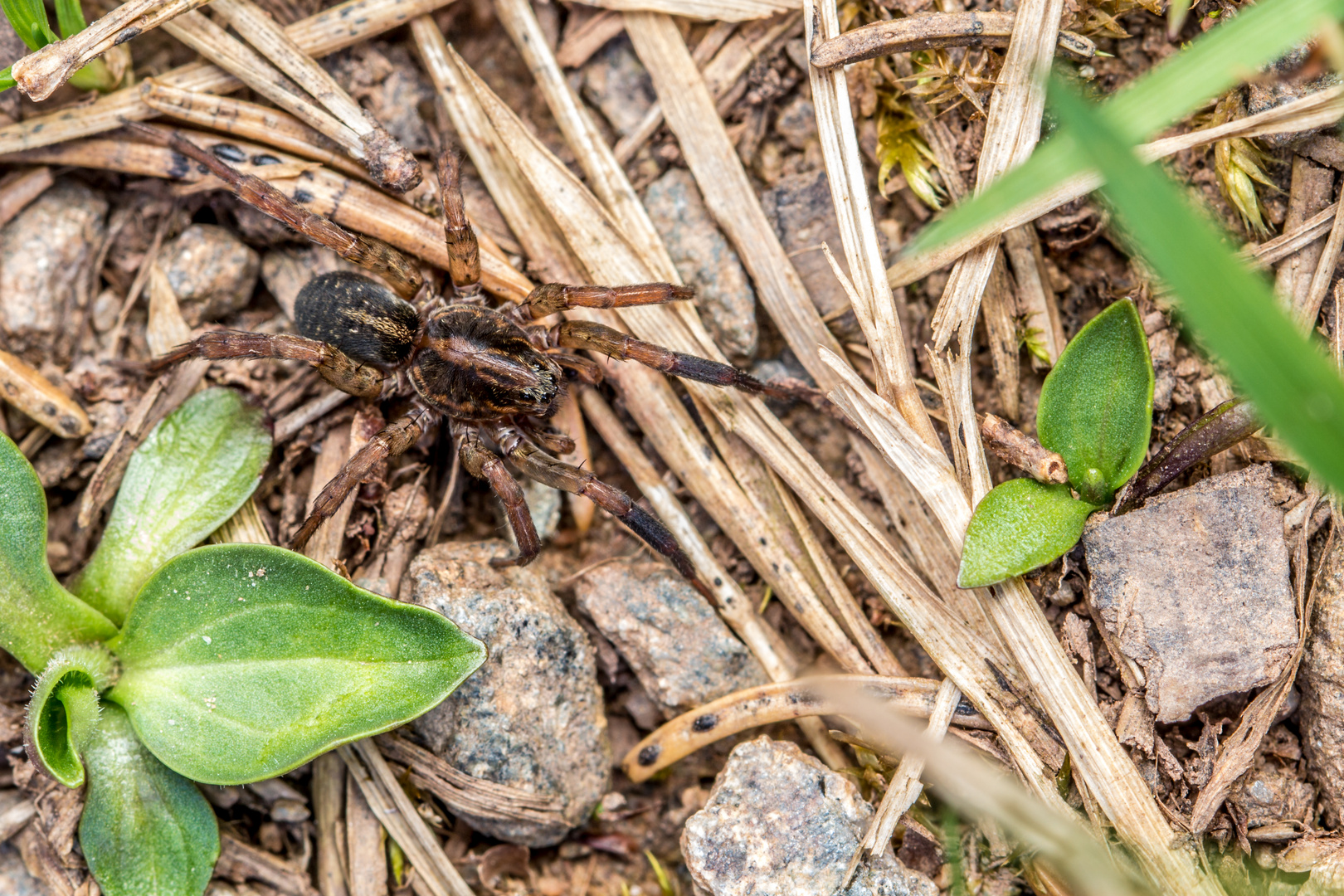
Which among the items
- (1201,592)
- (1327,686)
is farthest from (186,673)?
(1327,686)

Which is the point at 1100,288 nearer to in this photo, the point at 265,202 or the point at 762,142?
the point at 762,142

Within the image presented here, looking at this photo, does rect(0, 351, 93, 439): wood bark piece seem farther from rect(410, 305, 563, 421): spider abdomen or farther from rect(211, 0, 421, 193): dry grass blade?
rect(211, 0, 421, 193): dry grass blade

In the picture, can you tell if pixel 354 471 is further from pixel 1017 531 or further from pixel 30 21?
pixel 1017 531

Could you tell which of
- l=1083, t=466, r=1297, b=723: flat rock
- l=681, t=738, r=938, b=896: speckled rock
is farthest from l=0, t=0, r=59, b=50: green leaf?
l=1083, t=466, r=1297, b=723: flat rock

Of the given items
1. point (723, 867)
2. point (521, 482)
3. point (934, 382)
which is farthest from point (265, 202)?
point (723, 867)

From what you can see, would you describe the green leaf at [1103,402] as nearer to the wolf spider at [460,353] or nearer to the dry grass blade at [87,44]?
the wolf spider at [460,353]

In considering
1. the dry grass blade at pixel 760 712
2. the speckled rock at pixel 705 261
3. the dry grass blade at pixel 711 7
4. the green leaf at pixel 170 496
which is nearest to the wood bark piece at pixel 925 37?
the dry grass blade at pixel 711 7
